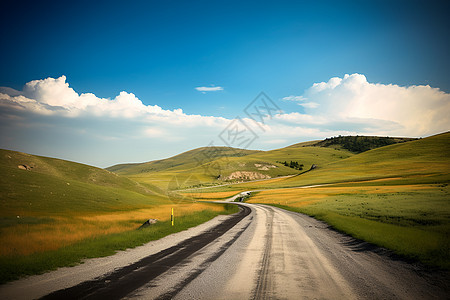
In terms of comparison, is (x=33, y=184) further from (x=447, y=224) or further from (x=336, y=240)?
(x=447, y=224)

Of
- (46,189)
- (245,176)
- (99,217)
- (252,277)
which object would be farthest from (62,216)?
(245,176)

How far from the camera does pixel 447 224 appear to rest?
15.8 m

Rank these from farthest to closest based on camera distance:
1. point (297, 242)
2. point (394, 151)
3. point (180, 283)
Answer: point (394, 151) → point (297, 242) → point (180, 283)

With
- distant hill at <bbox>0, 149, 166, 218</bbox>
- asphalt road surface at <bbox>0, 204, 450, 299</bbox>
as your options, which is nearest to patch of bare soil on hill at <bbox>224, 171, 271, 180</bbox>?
distant hill at <bbox>0, 149, 166, 218</bbox>

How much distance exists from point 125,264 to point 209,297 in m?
4.91

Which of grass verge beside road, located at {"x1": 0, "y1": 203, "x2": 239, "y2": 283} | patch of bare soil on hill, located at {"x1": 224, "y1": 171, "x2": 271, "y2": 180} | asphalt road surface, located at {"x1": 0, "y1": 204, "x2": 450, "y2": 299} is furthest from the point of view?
patch of bare soil on hill, located at {"x1": 224, "y1": 171, "x2": 271, "y2": 180}

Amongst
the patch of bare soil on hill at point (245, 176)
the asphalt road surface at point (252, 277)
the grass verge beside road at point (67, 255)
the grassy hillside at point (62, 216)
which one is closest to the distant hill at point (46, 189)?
the grassy hillside at point (62, 216)

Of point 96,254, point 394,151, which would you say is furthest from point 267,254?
point 394,151

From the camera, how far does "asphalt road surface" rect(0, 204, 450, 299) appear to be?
6676 mm

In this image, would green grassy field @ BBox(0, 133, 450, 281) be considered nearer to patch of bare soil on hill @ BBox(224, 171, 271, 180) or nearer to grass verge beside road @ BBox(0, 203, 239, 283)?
grass verge beside road @ BBox(0, 203, 239, 283)

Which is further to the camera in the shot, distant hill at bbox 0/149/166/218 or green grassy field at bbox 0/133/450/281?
distant hill at bbox 0/149/166/218

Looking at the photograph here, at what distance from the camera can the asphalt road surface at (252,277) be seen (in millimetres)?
6676

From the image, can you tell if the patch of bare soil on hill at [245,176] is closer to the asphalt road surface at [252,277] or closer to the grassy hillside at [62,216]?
the grassy hillside at [62,216]

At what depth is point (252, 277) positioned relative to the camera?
803 centimetres
